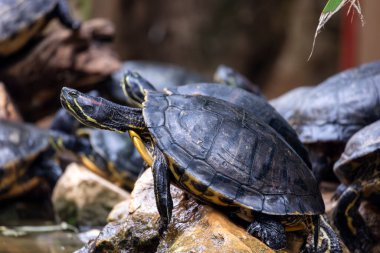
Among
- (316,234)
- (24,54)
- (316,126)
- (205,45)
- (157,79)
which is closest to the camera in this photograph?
(316,234)

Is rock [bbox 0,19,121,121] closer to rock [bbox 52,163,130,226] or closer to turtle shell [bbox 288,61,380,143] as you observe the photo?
rock [bbox 52,163,130,226]

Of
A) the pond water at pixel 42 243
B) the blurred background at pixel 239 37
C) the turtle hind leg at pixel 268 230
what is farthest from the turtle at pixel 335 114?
the blurred background at pixel 239 37

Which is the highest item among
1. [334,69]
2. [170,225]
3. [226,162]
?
[226,162]

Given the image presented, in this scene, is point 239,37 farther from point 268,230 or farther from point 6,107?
point 268,230

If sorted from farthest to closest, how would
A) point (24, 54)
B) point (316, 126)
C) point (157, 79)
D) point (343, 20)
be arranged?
point (343, 20) < point (157, 79) < point (24, 54) < point (316, 126)

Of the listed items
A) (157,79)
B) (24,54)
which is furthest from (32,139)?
(157,79)

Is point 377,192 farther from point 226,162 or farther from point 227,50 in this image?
point 227,50

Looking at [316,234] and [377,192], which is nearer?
[316,234]
